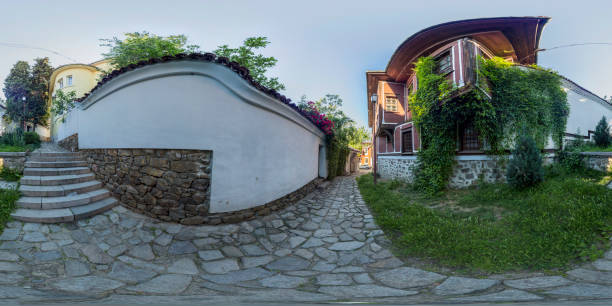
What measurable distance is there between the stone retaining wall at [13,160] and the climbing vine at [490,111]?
10587 mm

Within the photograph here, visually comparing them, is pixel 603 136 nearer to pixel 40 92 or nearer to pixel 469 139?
pixel 469 139

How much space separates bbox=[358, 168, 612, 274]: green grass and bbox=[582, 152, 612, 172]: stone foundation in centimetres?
54

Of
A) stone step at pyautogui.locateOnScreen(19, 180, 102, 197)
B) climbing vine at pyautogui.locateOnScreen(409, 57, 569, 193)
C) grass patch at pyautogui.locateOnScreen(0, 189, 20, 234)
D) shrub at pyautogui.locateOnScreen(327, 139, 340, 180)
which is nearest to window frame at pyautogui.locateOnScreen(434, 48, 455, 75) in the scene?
climbing vine at pyautogui.locateOnScreen(409, 57, 569, 193)

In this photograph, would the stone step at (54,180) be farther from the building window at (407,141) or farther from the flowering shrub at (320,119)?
the building window at (407,141)

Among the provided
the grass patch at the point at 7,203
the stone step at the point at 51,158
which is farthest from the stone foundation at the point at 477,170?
the stone step at the point at 51,158

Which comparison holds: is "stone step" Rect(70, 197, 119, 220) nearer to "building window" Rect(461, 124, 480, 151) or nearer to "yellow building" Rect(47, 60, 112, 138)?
"building window" Rect(461, 124, 480, 151)

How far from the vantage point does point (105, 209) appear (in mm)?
4312

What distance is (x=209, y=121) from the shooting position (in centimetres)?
408

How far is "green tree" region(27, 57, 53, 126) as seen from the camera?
18.6 metres

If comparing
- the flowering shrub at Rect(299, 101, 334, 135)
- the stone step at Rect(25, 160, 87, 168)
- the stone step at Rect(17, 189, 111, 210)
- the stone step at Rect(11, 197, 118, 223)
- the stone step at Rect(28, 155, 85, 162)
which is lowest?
the stone step at Rect(11, 197, 118, 223)

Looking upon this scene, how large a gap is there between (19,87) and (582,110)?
35.4m

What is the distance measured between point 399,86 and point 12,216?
1429 cm

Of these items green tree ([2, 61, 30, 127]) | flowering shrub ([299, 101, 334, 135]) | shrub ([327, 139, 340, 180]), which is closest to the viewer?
flowering shrub ([299, 101, 334, 135])

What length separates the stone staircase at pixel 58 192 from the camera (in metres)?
3.77
